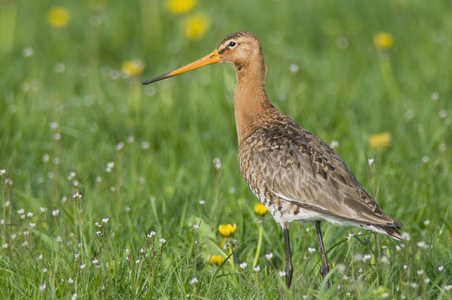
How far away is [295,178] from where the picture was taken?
502cm

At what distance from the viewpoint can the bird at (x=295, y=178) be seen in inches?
187

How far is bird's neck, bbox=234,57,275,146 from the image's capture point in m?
5.68

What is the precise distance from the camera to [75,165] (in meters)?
6.80

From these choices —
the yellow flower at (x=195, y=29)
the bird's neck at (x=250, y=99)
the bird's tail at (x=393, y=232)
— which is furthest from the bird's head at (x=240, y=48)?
the yellow flower at (x=195, y=29)

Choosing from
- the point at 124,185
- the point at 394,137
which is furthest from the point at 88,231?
the point at 394,137

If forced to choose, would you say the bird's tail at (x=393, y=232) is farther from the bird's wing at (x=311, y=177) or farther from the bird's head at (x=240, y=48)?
the bird's head at (x=240, y=48)

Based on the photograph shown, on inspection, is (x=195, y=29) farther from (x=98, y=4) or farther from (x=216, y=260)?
(x=216, y=260)

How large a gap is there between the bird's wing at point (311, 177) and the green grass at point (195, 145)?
20 centimetres

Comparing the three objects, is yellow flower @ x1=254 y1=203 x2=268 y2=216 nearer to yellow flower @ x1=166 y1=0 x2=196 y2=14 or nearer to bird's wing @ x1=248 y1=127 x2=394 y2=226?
bird's wing @ x1=248 y1=127 x2=394 y2=226

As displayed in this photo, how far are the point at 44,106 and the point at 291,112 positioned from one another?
243 cm

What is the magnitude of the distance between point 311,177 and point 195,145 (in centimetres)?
218

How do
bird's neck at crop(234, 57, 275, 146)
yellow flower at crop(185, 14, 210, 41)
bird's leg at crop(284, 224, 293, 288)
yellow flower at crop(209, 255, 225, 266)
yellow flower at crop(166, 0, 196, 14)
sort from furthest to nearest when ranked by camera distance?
1. yellow flower at crop(166, 0, 196, 14)
2. yellow flower at crop(185, 14, 210, 41)
3. bird's neck at crop(234, 57, 275, 146)
4. yellow flower at crop(209, 255, 225, 266)
5. bird's leg at crop(284, 224, 293, 288)

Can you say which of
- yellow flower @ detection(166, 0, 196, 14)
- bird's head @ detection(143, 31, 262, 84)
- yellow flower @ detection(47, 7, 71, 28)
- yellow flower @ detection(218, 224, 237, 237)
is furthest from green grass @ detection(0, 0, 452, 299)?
bird's head @ detection(143, 31, 262, 84)

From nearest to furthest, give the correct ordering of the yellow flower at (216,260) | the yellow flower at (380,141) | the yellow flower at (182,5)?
the yellow flower at (216,260) < the yellow flower at (380,141) < the yellow flower at (182,5)
